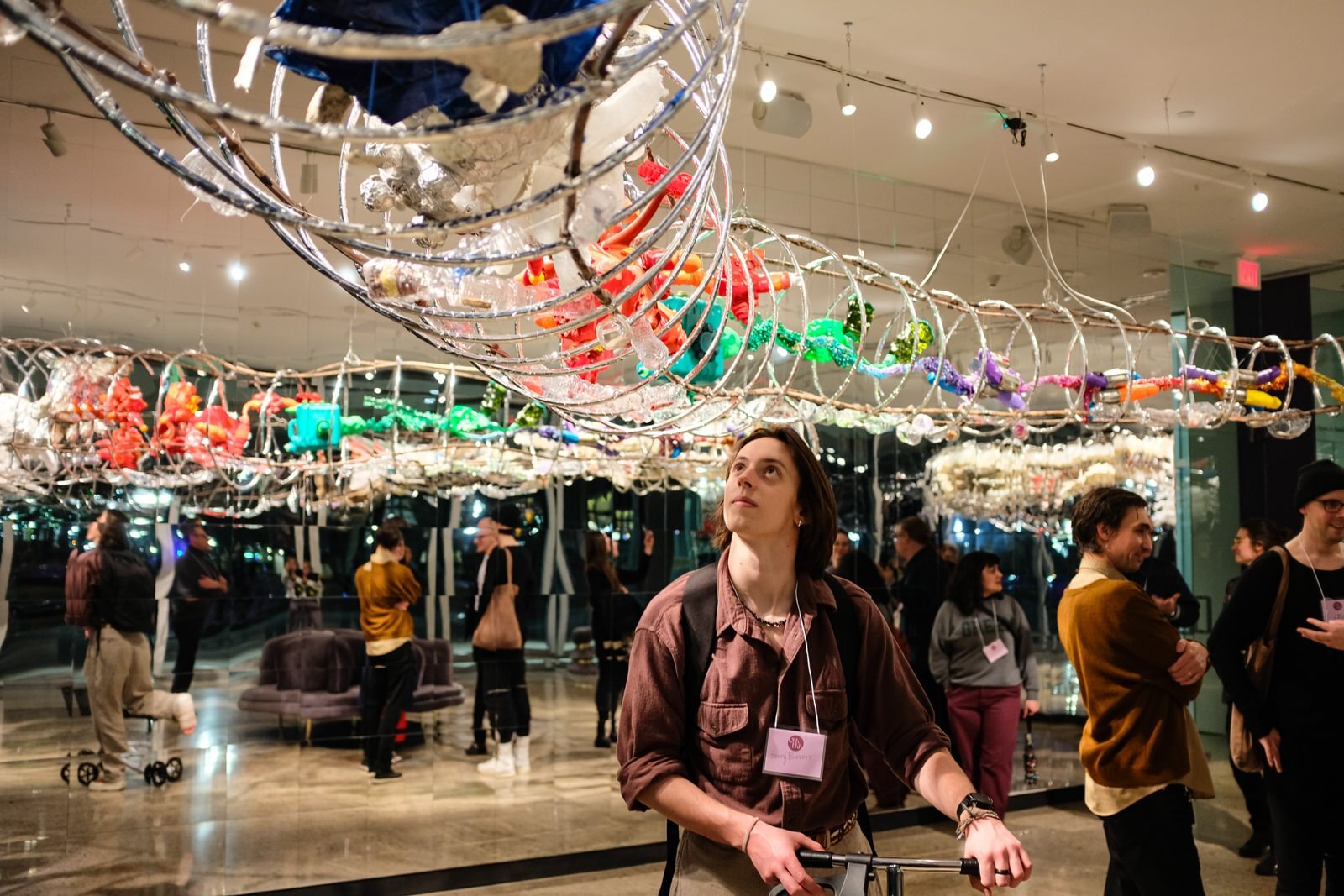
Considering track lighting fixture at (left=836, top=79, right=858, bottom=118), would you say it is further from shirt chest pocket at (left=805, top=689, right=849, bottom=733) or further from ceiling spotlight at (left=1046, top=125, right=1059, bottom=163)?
shirt chest pocket at (left=805, top=689, right=849, bottom=733)

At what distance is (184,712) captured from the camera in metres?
4.01

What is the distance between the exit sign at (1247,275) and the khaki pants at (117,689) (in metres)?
6.01

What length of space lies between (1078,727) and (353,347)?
173 inches

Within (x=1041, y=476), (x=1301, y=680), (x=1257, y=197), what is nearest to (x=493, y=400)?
(x=1301, y=680)

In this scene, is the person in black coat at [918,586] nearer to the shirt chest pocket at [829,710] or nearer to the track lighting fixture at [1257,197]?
the track lighting fixture at [1257,197]

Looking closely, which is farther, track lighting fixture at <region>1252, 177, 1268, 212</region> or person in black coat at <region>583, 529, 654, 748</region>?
track lighting fixture at <region>1252, 177, 1268, 212</region>

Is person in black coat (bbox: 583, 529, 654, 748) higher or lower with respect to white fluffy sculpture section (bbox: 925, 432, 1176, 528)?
lower

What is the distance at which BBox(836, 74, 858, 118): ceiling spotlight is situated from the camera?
4352mm

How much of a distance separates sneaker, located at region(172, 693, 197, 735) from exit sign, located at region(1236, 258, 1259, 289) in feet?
19.4

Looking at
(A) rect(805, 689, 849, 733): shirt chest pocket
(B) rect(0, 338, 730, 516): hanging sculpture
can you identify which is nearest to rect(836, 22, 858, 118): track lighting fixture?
(B) rect(0, 338, 730, 516): hanging sculpture

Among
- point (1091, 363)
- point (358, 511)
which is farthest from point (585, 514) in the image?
point (1091, 363)

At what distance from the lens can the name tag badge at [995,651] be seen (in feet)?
15.3

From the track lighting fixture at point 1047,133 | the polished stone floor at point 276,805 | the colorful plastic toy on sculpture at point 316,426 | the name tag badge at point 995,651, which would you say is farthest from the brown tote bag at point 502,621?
the track lighting fixture at point 1047,133

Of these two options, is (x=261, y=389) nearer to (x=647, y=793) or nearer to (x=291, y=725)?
(x=291, y=725)
